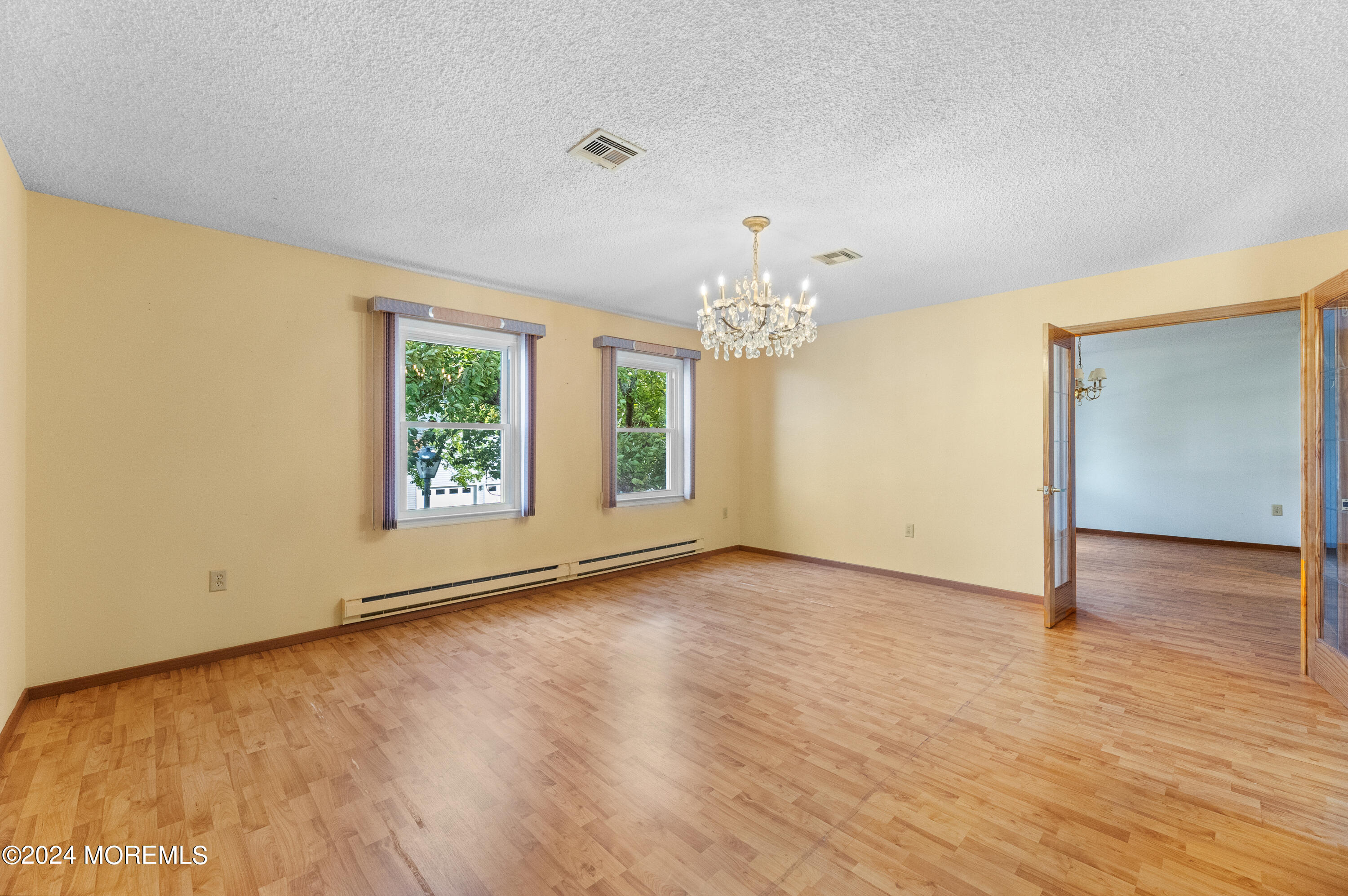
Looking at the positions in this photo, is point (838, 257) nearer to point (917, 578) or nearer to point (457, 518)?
point (917, 578)

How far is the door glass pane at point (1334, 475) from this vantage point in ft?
9.59

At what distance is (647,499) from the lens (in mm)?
5824

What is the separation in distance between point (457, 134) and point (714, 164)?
3.68 feet

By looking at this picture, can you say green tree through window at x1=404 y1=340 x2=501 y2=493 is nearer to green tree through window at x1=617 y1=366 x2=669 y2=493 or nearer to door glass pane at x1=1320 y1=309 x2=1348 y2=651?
green tree through window at x1=617 y1=366 x2=669 y2=493

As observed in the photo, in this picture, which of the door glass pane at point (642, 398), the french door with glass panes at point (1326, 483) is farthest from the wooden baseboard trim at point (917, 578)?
the door glass pane at point (642, 398)

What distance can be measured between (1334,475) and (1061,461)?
143 cm

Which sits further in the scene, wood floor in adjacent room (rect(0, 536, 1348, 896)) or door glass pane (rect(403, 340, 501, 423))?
door glass pane (rect(403, 340, 501, 423))

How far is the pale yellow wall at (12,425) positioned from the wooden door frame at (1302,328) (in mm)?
5724

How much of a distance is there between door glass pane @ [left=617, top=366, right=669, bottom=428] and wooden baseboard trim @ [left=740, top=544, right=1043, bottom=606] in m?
2.05

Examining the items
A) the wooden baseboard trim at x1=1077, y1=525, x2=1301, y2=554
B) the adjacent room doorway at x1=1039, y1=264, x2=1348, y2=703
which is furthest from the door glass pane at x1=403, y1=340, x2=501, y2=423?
the wooden baseboard trim at x1=1077, y1=525, x2=1301, y2=554

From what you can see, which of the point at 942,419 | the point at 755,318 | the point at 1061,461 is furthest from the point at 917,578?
the point at 755,318

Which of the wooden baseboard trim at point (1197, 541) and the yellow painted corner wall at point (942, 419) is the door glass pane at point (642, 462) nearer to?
the yellow painted corner wall at point (942, 419)

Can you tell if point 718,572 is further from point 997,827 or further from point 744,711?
point 997,827

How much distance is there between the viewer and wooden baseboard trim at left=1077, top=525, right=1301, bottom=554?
667 cm
